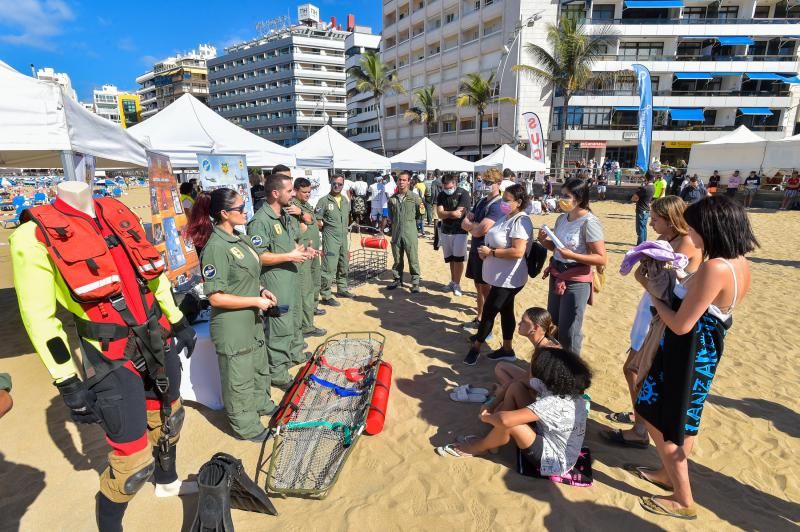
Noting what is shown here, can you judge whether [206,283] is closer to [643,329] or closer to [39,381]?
[39,381]

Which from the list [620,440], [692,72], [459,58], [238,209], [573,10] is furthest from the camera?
[459,58]

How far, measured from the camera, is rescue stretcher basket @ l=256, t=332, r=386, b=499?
2828 millimetres

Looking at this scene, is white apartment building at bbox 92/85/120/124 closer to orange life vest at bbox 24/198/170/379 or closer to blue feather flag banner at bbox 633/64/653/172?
blue feather flag banner at bbox 633/64/653/172

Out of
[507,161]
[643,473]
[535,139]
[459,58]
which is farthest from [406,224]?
[459,58]

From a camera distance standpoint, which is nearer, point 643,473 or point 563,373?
point 563,373

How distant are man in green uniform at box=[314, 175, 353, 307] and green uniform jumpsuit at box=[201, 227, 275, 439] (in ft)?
10.5

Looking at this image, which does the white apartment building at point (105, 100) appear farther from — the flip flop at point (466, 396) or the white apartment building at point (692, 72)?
the flip flop at point (466, 396)

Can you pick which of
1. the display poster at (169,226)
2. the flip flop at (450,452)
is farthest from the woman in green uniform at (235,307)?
the display poster at (169,226)

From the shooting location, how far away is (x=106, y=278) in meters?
1.95

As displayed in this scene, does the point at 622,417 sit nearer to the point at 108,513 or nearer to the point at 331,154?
the point at 108,513

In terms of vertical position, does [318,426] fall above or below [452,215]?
below

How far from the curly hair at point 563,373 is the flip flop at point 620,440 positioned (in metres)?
0.87

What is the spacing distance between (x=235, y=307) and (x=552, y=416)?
2.32m

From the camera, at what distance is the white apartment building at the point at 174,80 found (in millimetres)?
87125
